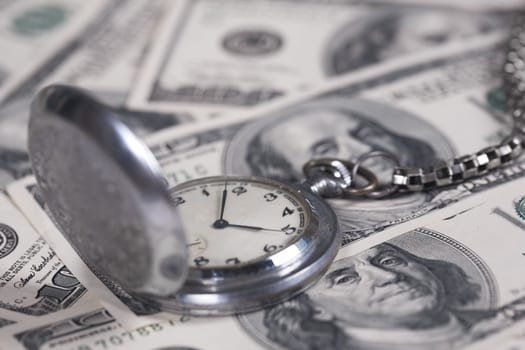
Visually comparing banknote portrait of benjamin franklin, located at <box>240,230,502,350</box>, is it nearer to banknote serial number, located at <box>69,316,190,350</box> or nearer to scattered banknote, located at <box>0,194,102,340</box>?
banknote serial number, located at <box>69,316,190,350</box>

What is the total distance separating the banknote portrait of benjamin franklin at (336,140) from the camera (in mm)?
1128

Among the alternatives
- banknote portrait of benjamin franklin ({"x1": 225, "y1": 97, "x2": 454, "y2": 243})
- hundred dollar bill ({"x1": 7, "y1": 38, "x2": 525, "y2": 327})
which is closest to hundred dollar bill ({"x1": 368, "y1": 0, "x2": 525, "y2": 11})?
hundred dollar bill ({"x1": 7, "y1": 38, "x2": 525, "y2": 327})

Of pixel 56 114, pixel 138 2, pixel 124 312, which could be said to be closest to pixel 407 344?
pixel 124 312

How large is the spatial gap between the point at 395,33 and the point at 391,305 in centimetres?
71

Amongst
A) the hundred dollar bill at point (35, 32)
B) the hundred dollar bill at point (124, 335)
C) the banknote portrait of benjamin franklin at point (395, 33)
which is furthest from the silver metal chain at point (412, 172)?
the hundred dollar bill at point (35, 32)

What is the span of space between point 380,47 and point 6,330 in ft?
2.65

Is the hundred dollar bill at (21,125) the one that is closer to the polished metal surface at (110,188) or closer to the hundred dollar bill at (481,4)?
the polished metal surface at (110,188)

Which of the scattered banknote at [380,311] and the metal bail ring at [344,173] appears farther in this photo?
the metal bail ring at [344,173]

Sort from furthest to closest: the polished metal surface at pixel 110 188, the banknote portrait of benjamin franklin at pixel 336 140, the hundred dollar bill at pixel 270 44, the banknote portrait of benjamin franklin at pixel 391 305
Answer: the hundred dollar bill at pixel 270 44 → the banknote portrait of benjamin franklin at pixel 336 140 → the banknote portrait of benjamin franklin at pixel 391 305 → the polished metal surface at pixel 110 188

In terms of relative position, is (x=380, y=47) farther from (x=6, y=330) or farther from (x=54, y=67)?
(x=6, y=330)

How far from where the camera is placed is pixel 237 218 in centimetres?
92

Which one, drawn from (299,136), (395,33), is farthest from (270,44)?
(299,136)

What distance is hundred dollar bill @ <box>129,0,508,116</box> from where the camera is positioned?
4.41ft

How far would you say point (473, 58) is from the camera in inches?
54.4
